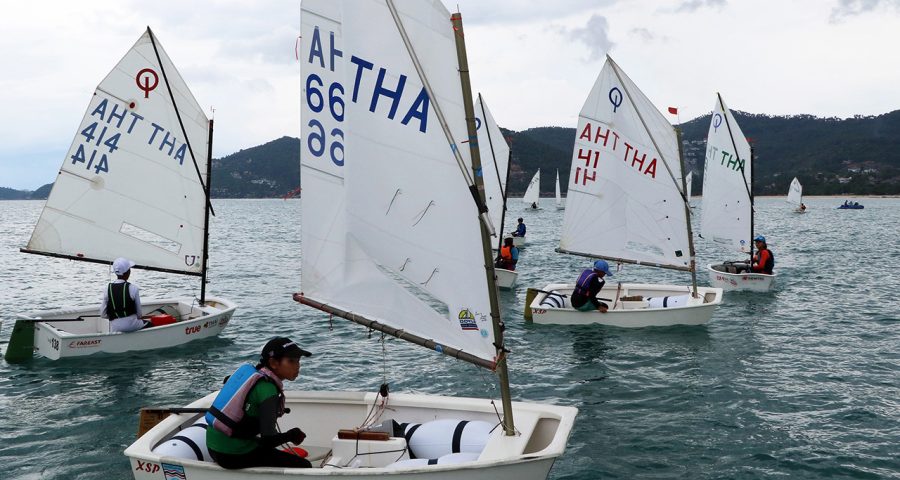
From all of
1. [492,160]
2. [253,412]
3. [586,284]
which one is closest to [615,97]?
A: [586,284]

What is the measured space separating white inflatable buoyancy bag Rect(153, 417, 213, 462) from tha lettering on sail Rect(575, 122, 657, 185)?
49.0 feet

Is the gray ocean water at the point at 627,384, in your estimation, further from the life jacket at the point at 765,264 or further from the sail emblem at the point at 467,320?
the sail emblem at the point at 467,320

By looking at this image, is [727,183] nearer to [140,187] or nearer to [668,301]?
[668,301]

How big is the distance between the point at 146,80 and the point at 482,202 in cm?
1289

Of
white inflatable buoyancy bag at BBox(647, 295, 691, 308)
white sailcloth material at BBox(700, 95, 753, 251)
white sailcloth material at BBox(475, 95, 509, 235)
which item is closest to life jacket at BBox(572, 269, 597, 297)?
white inflatable buoyancy bag at BBox(647, 295, 691, 308)

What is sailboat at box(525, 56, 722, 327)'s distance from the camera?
731 inches

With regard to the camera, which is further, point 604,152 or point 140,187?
point 604,152

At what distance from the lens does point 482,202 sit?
7.07 metres

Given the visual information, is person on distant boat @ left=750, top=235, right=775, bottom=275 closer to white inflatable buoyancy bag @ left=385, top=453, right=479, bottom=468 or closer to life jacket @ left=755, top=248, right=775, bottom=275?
life jacket @ left=755, top=248, right=775, bottom=275

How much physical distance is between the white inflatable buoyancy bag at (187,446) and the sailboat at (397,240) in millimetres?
158

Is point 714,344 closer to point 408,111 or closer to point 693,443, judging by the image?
point 693,443

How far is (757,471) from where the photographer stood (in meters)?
9.46

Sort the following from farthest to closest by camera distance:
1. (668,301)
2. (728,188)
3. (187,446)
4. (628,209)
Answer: (728,188) < (628,209) < (668,301) < (187,446)

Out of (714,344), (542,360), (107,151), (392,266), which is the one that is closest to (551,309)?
(542,360)
